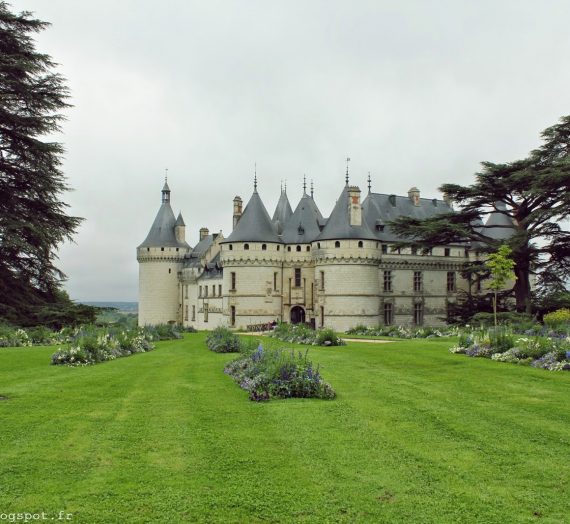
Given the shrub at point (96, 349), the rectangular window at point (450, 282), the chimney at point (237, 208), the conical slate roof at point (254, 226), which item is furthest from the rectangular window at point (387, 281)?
the shrub at point (96, 349)

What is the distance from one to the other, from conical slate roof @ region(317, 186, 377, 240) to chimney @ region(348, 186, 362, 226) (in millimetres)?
234

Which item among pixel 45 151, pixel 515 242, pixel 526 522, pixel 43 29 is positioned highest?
pixel 43 29

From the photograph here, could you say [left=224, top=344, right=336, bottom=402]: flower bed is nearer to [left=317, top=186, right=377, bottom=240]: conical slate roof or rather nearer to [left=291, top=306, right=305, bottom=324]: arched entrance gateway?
[left=317, top=186, right=377, bottom=240]: conical slate roof

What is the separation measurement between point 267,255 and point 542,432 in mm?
37616

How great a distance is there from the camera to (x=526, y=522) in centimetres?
533

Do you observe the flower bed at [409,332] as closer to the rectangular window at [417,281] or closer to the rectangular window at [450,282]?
the rectangular window at [417,281]

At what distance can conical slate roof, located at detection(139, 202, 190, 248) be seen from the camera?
189ft

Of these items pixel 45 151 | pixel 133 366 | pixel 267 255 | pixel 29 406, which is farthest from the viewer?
pixel 267 255

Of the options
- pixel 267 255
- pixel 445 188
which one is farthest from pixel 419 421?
A: pixel 267 255

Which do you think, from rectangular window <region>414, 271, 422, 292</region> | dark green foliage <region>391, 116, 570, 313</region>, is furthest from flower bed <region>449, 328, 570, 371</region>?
rectangular window <region>414, 271, 422, 292</region>

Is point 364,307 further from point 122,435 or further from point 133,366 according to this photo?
point 122,435

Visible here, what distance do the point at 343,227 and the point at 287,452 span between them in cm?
3577

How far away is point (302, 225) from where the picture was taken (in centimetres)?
4750

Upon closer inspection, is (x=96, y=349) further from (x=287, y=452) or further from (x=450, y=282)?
(x=450, y=282)
